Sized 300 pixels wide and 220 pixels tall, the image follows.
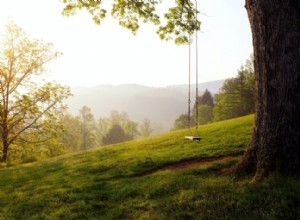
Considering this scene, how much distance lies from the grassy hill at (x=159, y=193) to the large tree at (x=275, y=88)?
639 millimetres

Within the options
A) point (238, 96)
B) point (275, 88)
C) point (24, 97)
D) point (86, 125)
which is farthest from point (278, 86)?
point (86, 125)

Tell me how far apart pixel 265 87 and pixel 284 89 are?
50 centimetres

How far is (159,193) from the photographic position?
919cm

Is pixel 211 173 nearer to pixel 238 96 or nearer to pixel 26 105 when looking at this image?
pixel 26 105

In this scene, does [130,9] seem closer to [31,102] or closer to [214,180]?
[214,180]

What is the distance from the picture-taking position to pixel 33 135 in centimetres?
2981

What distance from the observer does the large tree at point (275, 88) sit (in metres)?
7.93

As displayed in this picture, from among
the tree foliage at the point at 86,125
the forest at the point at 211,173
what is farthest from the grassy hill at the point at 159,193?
the tree foliage at the point at 86,125

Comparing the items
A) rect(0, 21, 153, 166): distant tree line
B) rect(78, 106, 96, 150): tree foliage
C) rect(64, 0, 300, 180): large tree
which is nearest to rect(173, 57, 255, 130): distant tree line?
rect(78, 106, 96, 150): tree foliage

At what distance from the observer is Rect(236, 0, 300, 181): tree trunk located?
312 inches

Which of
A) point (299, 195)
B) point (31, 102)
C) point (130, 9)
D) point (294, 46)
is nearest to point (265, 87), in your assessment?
point (294, 46)

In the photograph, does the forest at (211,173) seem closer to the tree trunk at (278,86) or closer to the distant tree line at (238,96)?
the tree trunk at (278,86)

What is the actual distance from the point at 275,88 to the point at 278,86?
0.29ft

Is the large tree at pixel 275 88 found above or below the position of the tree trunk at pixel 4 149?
above
